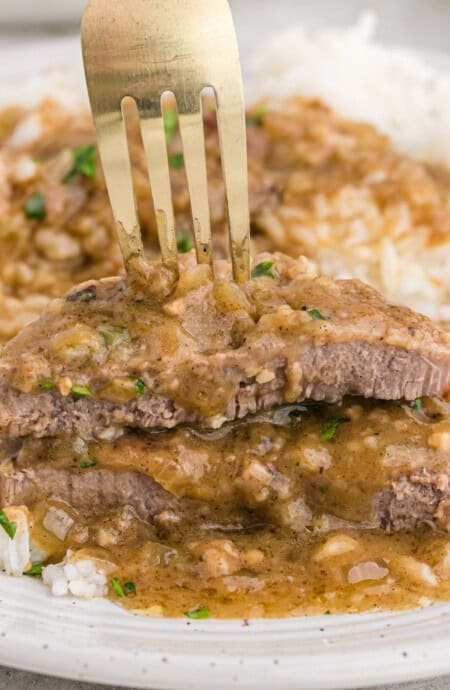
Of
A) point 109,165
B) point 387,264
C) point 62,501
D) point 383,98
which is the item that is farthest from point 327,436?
point 383,98

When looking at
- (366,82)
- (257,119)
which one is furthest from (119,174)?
(366,82)

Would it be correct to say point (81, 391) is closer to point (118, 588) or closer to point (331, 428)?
point (118, 588)

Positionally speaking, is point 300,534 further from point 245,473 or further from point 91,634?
point 91,634

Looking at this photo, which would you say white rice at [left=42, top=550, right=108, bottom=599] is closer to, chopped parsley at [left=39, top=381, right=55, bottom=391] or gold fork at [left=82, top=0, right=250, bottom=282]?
chopped parsley at [left=39, top=381, right=55, bottom=391]

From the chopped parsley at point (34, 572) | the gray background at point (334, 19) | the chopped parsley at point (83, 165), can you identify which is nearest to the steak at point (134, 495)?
the chopped parsley at point (34, 572)

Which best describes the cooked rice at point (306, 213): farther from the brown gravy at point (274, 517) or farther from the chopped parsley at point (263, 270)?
the brown gravy at point (274, 517)

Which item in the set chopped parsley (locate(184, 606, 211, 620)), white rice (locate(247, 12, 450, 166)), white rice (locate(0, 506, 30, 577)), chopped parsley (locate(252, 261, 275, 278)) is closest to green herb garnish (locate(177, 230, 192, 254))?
chopped parsley (locate(252, 261, 275, 278))
